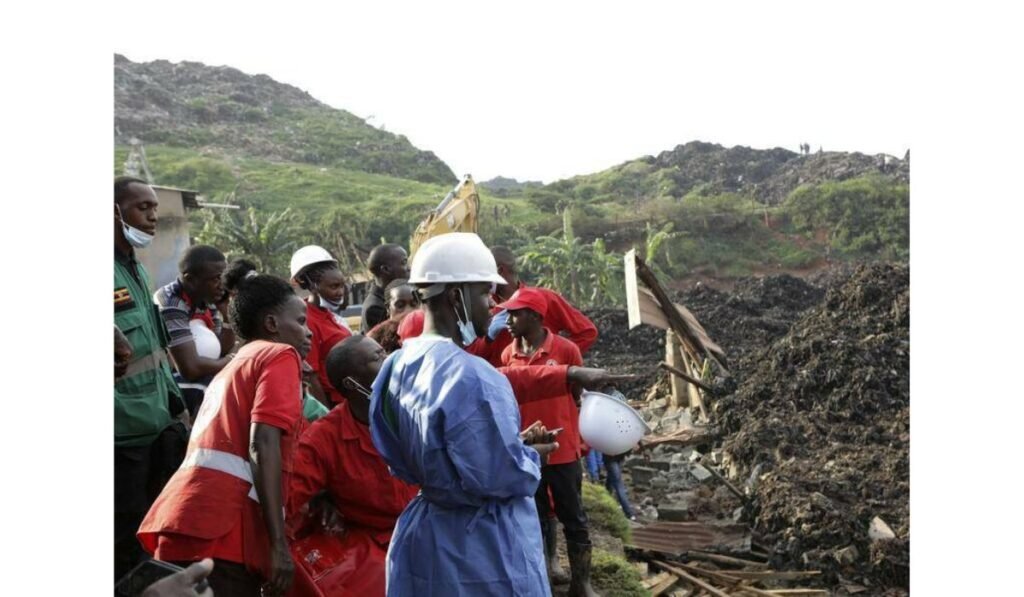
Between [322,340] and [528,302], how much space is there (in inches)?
46.9

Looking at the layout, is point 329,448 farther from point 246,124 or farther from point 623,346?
point 246,124

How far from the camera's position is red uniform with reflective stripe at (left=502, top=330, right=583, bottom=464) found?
5320 mm

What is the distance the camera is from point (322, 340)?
479 centimetres

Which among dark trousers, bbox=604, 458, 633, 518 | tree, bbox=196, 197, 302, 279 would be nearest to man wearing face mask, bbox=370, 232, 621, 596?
dark trousers, bbox=604, 458, 633, 518

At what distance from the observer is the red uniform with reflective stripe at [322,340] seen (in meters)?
4.77

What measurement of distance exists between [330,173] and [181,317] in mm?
50376

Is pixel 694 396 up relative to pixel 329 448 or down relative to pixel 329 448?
down

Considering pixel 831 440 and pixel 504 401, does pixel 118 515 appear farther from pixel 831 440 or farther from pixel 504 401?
pixel 831 440

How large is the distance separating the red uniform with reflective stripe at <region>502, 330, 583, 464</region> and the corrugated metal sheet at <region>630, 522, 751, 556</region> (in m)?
2.81

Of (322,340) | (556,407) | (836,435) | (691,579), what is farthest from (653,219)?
(322,340)

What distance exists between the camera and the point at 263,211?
43.3 meters

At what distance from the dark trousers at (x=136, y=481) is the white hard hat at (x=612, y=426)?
6.77 feet

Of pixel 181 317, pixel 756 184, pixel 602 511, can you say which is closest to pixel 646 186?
pixel 756 184

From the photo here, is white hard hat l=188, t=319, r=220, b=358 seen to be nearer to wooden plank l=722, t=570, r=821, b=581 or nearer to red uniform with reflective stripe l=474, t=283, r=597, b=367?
red uniform with reflective stripe l=474, t=283, r=597, b=367
